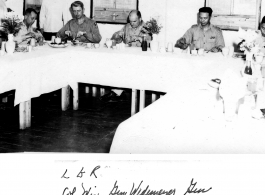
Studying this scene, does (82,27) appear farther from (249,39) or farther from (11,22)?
(249,39)

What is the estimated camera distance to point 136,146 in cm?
158

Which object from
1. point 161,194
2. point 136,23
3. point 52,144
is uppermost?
point 136,23

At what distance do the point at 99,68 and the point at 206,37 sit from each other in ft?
5.92

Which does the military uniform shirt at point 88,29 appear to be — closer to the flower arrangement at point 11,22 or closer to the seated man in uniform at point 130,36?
the seated man in uniform at point 130,36

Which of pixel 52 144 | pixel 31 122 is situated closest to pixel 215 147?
pixel 52 144

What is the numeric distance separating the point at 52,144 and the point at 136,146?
6.74 ft

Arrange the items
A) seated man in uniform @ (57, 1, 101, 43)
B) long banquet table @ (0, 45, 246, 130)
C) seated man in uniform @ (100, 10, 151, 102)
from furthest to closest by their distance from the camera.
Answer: seated man in uniform @ (57, 1, 101, 43) → seated man in uniform @ (100, 10, 151, 102) → long banquet table @ (0, 45, 246, 130)

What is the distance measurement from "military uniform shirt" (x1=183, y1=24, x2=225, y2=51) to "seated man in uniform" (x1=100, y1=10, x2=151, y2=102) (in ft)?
2.32

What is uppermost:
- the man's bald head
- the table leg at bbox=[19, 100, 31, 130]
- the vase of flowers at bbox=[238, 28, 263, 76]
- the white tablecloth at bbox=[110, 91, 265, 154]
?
the man's bald head

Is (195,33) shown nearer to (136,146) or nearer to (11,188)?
(136,146)

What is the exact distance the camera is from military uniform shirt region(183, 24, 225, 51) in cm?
529

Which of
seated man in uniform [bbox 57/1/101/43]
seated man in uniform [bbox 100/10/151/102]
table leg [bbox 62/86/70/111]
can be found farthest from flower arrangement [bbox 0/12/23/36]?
seated man in uniform [bbox 100/10/151/102]

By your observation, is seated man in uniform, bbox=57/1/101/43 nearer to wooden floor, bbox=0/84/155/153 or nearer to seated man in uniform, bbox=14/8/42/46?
seated man in uniform, bbox=14/8/42/46

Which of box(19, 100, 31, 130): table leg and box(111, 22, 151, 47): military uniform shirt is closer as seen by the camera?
box(19, 100, 31, 130): table leg
